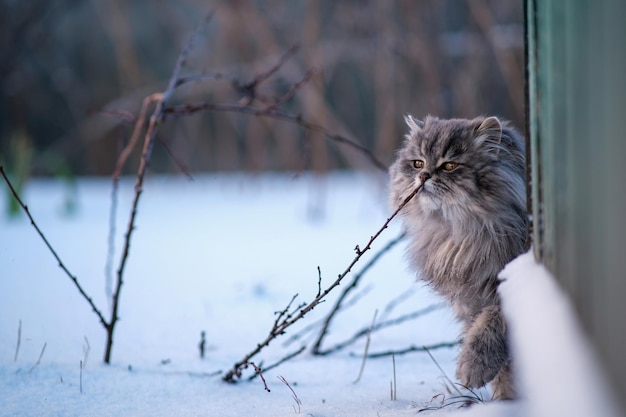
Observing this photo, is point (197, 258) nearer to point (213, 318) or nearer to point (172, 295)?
point (172, 295)

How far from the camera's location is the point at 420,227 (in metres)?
1.42

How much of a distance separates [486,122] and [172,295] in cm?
134

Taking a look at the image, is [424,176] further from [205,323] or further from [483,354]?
[205,323]

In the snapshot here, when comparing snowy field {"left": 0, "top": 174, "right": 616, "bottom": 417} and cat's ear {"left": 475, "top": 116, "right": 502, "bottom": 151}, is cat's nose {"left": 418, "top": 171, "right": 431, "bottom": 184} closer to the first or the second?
cat's ear {"left": 475, "top": 116, "right": 502, "bottom": 151}

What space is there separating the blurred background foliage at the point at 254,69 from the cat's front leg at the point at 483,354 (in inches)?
45.8

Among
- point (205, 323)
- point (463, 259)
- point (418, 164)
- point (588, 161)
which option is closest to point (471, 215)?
point (463, 259)

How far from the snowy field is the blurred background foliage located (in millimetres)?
524

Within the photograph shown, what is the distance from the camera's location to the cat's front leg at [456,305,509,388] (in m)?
1.06

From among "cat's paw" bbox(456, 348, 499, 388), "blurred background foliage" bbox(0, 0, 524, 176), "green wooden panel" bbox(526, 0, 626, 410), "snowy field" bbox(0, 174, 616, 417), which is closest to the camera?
"green wooden panel" bbox(526, 0, 626, 410)

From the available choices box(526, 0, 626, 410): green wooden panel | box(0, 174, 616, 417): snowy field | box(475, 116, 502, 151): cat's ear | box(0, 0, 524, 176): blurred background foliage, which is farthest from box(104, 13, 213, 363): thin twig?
box(526, 0, 626, 410): green wooden panel

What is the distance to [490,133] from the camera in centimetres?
130

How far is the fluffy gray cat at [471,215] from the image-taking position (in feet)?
3.95

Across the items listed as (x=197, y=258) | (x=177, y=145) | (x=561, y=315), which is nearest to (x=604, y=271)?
(x=561, y=315)

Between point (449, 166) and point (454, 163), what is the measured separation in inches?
0.6
